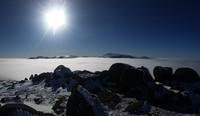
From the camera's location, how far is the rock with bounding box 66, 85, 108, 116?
34.2 feet

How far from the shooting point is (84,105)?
1057 centimetres

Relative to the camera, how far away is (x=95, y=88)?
22.1 meters

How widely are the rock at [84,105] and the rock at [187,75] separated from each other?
62.5 ft

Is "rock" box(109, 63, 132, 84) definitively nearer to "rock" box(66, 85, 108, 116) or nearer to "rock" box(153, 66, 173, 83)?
"rock" box(153, 66, 173, 83)

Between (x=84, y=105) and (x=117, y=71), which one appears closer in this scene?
(x=84, y=105)

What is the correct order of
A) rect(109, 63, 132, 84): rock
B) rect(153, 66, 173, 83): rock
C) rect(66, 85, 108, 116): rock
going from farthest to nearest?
1. rect(153, 66, 173, 83): rock
2. rect(109, 63, 132, 84): rock
3. rect(66, 85, 108, 116): rock

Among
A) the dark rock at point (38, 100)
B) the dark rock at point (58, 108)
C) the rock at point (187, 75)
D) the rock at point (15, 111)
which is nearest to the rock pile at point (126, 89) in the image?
the rock at point (187, 75)

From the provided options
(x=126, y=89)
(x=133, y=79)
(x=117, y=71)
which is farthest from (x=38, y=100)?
(x=117, y=71)

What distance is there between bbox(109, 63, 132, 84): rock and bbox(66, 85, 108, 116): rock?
13.8 meters

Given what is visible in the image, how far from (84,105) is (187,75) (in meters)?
20.2

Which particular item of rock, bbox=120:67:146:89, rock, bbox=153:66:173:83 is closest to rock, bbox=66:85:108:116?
rock, bbox=120:67:146:89

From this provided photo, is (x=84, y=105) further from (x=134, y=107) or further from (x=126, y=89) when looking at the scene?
(x=126, y=89)

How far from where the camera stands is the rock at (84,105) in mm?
10438

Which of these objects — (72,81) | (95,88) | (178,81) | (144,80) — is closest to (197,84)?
(178,81)
